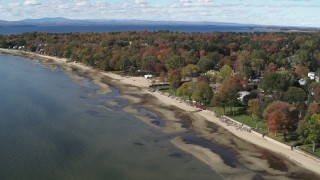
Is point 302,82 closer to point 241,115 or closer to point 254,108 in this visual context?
point 241,115

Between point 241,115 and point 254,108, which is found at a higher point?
point 254,108

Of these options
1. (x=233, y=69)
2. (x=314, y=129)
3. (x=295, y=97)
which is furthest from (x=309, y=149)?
(x=233, y=69)

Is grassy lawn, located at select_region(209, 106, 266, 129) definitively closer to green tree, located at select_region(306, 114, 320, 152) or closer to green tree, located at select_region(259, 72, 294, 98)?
green tree, located at select_region(259, 72, 294, 98)

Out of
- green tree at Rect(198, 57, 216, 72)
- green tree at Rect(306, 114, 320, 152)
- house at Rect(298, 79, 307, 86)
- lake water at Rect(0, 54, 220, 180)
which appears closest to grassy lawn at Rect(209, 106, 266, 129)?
green tree at Rect(306, 114, 320, 152)

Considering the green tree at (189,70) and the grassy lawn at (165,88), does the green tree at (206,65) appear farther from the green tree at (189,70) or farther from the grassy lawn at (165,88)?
the grassy lawn at (165,88)

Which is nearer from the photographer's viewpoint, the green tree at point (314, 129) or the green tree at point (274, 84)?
the green tree at point (314, 129)

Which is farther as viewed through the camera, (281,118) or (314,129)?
(281,118)

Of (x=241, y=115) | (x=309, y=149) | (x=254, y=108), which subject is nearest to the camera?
(x=309, y=149)

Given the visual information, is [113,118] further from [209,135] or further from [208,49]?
[208,49]

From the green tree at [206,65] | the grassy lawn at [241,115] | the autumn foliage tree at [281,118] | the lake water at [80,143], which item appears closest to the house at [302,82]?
the grassy lawn at [241,115]

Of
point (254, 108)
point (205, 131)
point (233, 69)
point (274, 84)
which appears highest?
point (274, 84)
